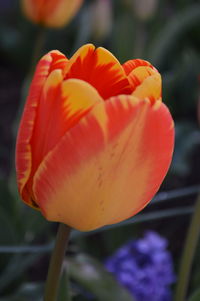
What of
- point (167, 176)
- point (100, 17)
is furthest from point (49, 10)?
point (167, 176)

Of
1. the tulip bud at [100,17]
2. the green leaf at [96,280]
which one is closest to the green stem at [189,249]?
the green leaf at [96,280]

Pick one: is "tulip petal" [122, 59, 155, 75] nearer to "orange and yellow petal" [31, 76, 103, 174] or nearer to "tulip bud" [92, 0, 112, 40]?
"orange and yellow petal" [31, 76, 103, 174]

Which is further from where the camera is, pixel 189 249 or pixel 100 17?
pixel 100 17

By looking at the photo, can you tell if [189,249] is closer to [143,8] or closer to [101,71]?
[101,71]

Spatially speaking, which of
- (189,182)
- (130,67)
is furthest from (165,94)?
(130,67)

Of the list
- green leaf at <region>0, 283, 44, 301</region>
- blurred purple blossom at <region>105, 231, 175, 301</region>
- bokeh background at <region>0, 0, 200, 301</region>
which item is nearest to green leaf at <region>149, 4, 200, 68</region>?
bokeh background at <region>0, 0, 200, 301</region>

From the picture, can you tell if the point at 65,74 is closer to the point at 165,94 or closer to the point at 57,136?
the point at 57,136
